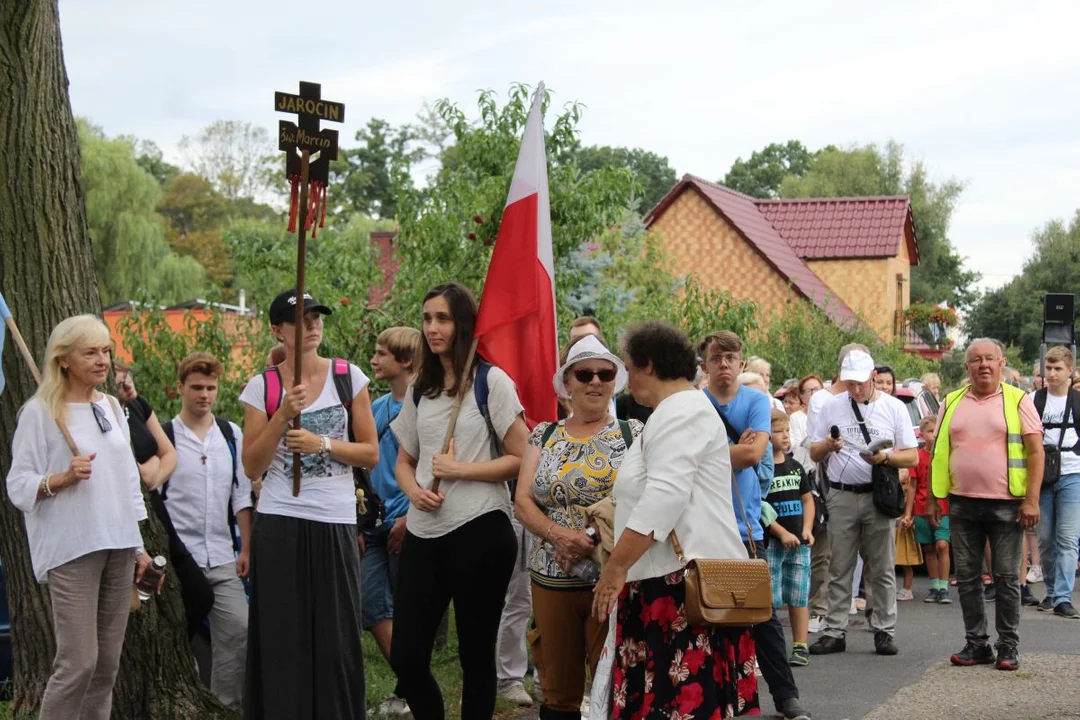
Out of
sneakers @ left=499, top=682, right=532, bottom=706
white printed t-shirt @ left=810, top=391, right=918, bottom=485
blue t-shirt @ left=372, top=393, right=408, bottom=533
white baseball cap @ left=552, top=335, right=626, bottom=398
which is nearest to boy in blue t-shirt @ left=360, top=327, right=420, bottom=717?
blue t-shirt @ left=372, top=393, right=408, bottom=533

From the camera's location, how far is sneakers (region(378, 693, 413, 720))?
7.32 metres

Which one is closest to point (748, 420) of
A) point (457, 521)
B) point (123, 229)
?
point (457, 521)

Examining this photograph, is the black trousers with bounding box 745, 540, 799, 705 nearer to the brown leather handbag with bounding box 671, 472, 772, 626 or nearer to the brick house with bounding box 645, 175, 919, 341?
the brown leather handbag with bounding box 671, 472, 772, 626

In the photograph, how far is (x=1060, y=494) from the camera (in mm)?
12312

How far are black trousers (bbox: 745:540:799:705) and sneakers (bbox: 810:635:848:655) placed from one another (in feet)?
7.99

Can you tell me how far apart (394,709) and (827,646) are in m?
3.81

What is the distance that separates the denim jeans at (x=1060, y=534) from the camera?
39.5 feet

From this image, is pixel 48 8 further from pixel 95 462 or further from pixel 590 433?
pixel 590 433

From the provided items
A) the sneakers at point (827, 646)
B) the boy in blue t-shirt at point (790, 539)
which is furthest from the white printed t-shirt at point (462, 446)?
the sneakers at point (827, 646)

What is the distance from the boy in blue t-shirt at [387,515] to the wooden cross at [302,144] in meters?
1.83

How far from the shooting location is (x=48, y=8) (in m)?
6.68

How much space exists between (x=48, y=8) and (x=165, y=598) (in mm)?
2958

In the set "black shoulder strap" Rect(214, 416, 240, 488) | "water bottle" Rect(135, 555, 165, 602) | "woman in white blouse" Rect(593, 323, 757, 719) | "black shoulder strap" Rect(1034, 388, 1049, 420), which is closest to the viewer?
"woman in white blouse" Rect(593, 323, 757, 719)

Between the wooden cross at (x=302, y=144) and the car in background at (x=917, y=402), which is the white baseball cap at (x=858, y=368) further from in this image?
the wooden cross at (x=302, y=144)
